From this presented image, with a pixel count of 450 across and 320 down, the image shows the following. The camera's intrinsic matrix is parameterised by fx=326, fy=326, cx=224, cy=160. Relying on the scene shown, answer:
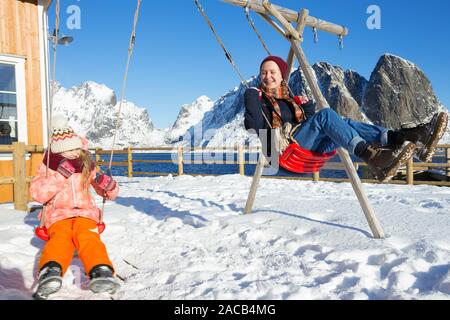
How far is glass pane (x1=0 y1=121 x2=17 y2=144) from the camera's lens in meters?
6.03

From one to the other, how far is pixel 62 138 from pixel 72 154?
155 mm

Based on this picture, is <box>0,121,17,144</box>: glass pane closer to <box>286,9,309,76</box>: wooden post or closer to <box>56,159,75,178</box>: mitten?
<box>56,159,75,178</box>: mitten

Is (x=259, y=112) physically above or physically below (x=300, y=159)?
above

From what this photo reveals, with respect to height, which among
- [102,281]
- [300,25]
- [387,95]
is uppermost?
[387,95]

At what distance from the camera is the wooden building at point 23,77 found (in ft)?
19.2

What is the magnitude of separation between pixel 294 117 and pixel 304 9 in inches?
63.0

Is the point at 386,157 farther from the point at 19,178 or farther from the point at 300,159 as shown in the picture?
the point at 19,178

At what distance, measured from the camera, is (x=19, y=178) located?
4.85 meters

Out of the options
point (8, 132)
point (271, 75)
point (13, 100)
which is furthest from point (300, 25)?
point (8, 132)

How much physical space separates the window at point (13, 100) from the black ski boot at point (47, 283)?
4.89 meters

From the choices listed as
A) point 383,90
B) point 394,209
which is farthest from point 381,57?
point 394,209

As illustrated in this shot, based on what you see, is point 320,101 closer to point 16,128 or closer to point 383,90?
point 16,128

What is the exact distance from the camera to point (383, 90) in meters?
153

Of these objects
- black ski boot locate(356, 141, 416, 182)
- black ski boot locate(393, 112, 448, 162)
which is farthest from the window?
black ski boot locate(393, 112, 448, 162)
